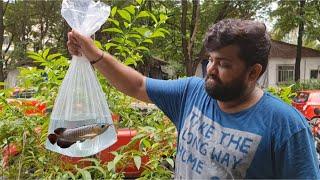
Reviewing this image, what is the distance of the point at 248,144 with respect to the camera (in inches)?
61.4

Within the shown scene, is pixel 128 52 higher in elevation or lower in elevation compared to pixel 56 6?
lower

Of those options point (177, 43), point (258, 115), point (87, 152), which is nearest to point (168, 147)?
point (87, 152)

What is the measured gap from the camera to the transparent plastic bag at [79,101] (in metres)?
1.87

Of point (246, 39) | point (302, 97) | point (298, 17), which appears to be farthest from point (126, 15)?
point (298, 17)

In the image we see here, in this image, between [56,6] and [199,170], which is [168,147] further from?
[56,6]

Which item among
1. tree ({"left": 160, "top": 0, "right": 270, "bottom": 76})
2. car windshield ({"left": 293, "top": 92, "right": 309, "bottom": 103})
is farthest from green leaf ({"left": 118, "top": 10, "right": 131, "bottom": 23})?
tree ({"left": 160, "top": 0, "right": 270, "bottom": 76})

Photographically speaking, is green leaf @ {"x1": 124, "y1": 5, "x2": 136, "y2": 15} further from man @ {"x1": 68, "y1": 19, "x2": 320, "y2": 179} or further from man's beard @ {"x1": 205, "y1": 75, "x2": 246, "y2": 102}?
man's beard @ {"x1": 205, "y1": 75, "x2": 246, "y2": 102}

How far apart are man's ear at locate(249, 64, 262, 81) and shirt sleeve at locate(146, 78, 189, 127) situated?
14.1 inches

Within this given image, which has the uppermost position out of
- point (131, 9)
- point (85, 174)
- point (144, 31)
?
point (131, 9)

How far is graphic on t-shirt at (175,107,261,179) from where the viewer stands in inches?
61.8

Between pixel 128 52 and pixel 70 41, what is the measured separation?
2.30 ft

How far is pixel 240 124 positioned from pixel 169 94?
439 millimetres

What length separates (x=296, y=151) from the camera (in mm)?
1527

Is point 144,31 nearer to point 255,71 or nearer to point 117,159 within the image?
point 117,159
